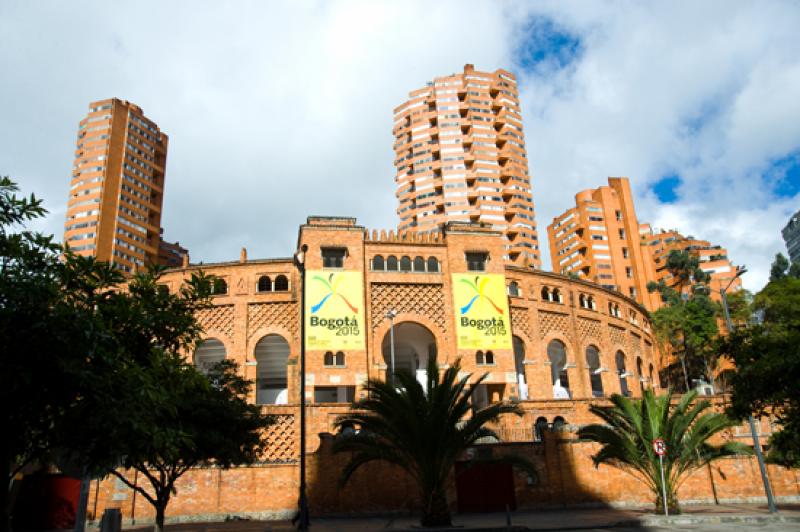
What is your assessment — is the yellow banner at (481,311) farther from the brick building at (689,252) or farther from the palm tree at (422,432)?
the brick building at (689,252)

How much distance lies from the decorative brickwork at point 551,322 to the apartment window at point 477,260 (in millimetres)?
4970

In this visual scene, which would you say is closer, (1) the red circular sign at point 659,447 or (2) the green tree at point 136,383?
(2) the green tree at point 136,383

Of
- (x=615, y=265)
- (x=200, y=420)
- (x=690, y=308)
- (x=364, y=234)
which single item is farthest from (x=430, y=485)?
(x=615, y=265)

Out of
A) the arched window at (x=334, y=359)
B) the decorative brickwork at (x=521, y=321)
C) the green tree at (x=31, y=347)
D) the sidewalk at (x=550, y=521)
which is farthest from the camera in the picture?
the decorative brickwork at (x=521, y=321)

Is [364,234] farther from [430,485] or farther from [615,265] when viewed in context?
[615,265]

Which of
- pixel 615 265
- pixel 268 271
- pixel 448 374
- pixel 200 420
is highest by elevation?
pixel 615 265

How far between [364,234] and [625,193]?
62.2 meters

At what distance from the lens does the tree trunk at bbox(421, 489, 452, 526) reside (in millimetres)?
16547

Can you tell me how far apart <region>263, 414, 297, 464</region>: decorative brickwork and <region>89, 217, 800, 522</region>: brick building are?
0.05 m

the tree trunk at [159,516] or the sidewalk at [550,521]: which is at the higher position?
the tree trunk at [159,516]

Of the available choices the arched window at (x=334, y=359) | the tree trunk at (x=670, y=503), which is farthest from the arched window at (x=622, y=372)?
the tree trunk at (x=670, y=503)

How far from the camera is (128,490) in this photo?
63.9ft

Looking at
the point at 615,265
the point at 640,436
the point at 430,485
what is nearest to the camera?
the point at 430,485

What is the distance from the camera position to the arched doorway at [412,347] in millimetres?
33219
